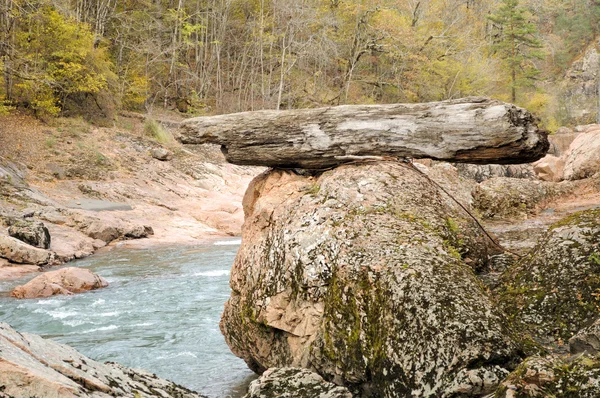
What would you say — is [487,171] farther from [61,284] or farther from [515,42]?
[515,42]

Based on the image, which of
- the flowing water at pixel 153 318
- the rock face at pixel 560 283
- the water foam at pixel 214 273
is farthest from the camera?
the water foam at pixel 214 273

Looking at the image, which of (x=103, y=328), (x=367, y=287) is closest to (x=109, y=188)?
(x=103, y=328)

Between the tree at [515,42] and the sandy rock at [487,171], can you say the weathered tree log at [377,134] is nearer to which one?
the sandy rock at [487,171]

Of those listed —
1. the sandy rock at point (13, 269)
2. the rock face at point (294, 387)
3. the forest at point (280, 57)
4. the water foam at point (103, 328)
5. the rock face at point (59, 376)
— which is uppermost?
the forest at point (280, 57)

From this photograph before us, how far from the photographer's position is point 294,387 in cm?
380

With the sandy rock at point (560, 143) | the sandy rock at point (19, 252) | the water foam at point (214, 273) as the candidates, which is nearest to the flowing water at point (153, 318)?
the water foam at point (214, 273)

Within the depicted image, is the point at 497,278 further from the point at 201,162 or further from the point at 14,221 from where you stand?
the point at 201,162

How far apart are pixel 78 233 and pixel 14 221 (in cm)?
177

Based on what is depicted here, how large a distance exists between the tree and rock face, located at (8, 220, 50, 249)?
3760 centimetres

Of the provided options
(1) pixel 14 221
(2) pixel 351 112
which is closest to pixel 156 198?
(1) pixel 14 221

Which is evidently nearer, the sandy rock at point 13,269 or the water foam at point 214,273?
the sandy rock at point 13,269

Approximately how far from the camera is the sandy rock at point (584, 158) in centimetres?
1452

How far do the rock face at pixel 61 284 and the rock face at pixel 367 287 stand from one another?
601 centimetres

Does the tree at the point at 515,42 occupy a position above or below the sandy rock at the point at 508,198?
above
